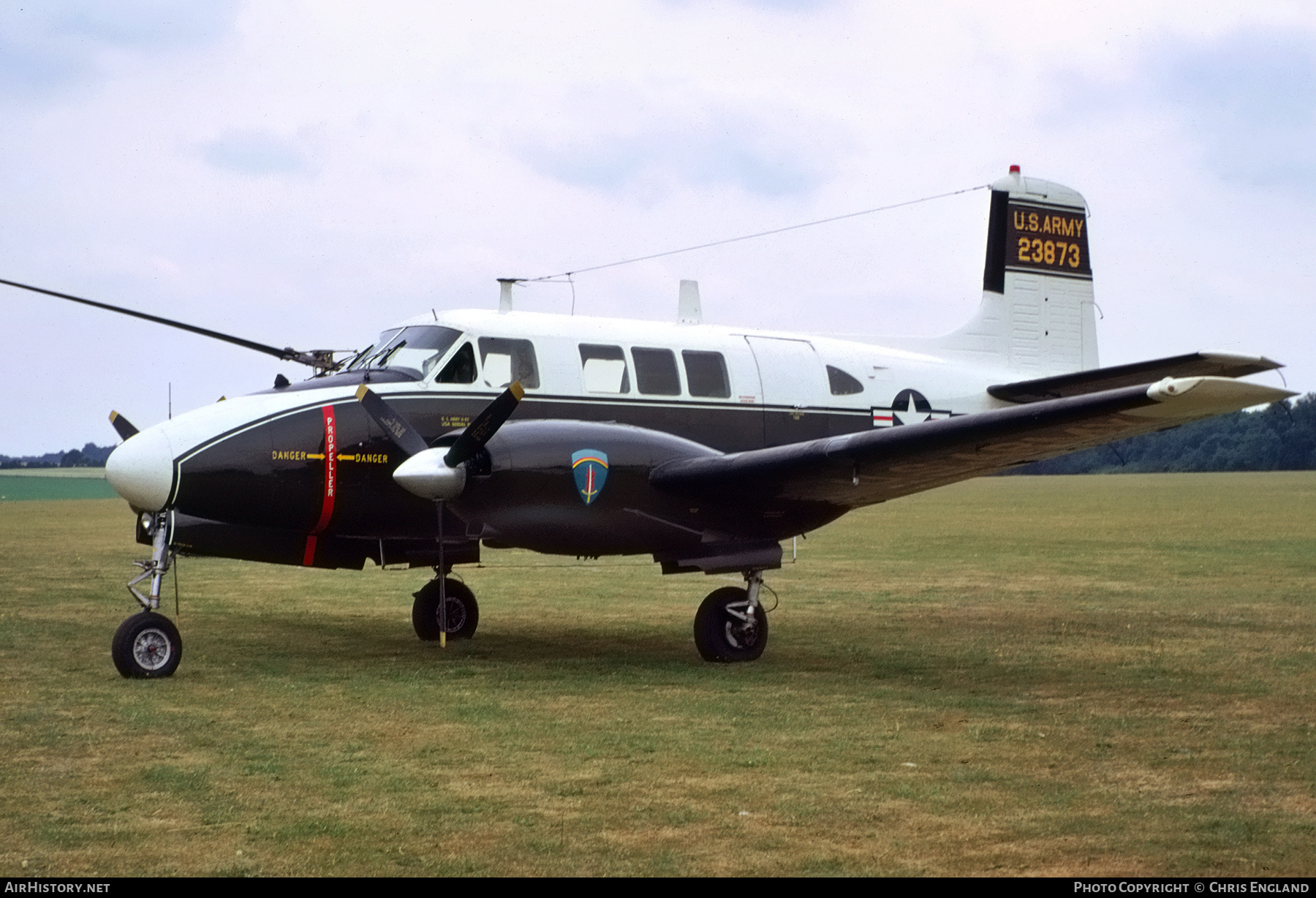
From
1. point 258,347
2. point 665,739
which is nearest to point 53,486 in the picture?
point 258,347

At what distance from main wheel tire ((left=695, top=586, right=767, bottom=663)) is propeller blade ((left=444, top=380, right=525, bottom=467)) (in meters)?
2.59

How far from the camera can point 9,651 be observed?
12.9 meters

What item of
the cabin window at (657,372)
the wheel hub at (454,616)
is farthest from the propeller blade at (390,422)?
the wheel hub at (454,616)

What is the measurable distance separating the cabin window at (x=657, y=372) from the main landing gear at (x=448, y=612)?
114 inches

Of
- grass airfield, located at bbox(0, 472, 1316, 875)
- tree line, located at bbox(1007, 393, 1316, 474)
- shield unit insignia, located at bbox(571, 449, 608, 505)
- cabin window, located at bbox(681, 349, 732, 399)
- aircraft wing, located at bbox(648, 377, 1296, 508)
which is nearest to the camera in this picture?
grass airfield, located at bbox(0, 472, 1316, 875)

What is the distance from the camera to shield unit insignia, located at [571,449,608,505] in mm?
11500

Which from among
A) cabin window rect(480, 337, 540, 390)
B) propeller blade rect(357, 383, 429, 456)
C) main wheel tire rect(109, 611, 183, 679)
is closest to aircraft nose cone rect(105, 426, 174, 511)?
main wheel tire rect(109, 611, 183, 679)

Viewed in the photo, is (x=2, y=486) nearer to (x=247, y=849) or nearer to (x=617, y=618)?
(x=617, y=618)

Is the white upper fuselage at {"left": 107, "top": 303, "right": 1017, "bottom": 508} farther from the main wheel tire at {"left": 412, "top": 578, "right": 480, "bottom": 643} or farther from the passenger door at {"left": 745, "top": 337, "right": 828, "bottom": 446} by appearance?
the main wheel tire at {"left": 412, "top": 578, "right": 480, "bottom": 643}

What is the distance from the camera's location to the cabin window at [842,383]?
14.7 meters

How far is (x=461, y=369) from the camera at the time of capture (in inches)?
505

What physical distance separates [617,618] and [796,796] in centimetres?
894

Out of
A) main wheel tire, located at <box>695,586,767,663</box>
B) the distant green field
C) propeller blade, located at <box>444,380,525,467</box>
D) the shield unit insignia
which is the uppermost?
the distant green field
